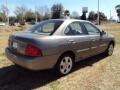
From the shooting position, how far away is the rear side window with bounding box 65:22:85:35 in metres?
6.15

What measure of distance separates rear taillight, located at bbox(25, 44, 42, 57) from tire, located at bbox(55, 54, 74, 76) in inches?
31.0

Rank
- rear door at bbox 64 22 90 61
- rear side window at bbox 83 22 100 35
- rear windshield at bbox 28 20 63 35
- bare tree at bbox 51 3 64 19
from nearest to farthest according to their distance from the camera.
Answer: rear windshield at bbox 28 20 63 35 < rear door at bbox 64 22 90 61 < rear side window at bbox 83 22 100 35 < bare tree at bbox 51 3 64 19

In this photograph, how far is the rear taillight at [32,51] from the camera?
520cm

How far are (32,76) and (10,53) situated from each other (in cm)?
90

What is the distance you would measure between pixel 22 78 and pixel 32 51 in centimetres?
110

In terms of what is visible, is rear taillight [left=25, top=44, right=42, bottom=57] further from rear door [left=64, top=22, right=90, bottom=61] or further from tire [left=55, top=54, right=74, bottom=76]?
rear door [left=64, top=22, right=90, bottom=61]

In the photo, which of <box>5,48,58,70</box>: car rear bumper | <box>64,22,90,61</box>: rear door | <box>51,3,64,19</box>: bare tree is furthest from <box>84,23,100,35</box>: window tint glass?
<box>51,3,64,19</box>: bare tree

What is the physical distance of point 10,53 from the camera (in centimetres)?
600

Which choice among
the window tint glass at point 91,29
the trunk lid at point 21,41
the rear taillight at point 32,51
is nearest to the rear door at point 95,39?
the window tint glass at point 91,29

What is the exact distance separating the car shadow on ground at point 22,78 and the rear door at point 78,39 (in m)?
0.61

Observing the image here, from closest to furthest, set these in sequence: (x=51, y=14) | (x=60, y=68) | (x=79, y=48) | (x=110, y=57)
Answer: (x=60, y=68) → (x=79, y=48) → (x=110, y=57) → (x=51, y=14)

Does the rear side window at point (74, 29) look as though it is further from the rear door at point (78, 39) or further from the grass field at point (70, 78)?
the grass field at point (70, 78)

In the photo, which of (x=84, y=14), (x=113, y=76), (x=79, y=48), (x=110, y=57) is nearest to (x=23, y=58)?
(x=79, y=48)

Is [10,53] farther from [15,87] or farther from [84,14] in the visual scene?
[84,14]
